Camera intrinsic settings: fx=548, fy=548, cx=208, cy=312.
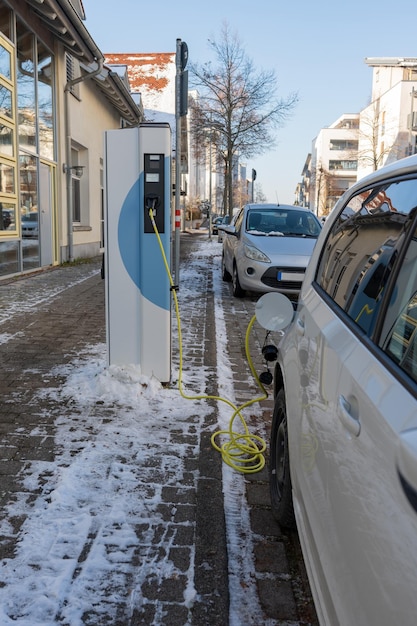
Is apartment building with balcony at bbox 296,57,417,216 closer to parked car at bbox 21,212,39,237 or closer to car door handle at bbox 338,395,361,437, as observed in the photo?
parked car at bbox 21,212,39,237

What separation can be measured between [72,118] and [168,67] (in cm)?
2466

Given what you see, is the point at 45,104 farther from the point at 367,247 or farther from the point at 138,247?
the point at 367,247

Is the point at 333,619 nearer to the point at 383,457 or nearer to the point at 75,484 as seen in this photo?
the point at 383,457

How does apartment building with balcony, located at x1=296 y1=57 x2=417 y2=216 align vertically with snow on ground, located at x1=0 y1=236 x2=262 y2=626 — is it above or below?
above

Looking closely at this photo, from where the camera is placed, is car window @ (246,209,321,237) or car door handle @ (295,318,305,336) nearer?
car door handle @ (295,318,305,336)

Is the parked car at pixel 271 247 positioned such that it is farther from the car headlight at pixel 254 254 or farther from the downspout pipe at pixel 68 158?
the downspout pipe at pixel 68 158

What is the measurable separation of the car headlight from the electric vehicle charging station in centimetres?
442

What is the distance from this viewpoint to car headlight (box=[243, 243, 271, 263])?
885 centimetres

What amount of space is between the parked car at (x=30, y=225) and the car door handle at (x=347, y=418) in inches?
429

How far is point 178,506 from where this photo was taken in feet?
9.49

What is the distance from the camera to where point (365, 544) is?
4.09ft

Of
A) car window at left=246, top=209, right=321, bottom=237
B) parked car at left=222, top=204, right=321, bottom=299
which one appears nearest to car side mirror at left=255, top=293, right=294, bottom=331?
parked car at left=222, top=204, right=321, bottom=299

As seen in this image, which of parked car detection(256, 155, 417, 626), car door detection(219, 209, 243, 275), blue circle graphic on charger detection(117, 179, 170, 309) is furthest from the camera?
car door detection(219, 209, 243, 275)

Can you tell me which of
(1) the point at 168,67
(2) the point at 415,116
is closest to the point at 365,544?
(1) the point at 168,67
